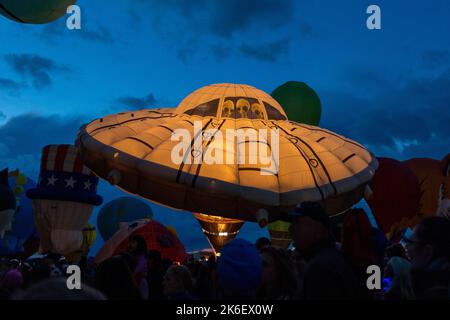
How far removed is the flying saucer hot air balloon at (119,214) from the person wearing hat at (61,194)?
10183 mm

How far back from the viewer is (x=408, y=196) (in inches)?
463

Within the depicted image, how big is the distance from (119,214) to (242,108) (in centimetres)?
1926

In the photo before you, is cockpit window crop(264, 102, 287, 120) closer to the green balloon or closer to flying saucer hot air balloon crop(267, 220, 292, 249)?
the green balloon

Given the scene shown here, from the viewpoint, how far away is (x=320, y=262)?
2838 millimetres

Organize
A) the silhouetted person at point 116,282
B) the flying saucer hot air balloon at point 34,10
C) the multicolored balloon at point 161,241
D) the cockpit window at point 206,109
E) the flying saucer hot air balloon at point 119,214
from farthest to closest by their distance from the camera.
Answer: the flying saucer hot air balloon at point 119,214, the multicolored balloon at point 161,241, the cockpit window at point 206,109, the flying saucer hot air balloon at point 34,10, the silhouetted person at point 116,282

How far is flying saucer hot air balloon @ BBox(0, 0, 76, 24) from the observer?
20.6ft

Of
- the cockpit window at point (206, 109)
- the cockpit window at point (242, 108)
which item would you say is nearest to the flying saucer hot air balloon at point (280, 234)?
the cockpit window at point (242, 108)

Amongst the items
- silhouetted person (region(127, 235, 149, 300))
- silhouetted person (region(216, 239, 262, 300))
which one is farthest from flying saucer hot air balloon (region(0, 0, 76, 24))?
silhouetted person (region(216, 239, 262, 300))

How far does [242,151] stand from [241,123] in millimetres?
1286

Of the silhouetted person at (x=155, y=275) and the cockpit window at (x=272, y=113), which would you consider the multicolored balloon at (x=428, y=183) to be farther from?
the silhouetted person at (x=155, y=275)

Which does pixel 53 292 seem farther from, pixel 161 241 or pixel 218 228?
pixel 161 241

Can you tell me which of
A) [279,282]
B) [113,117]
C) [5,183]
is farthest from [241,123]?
[279,282]

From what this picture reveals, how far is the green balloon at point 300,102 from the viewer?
599 inches
